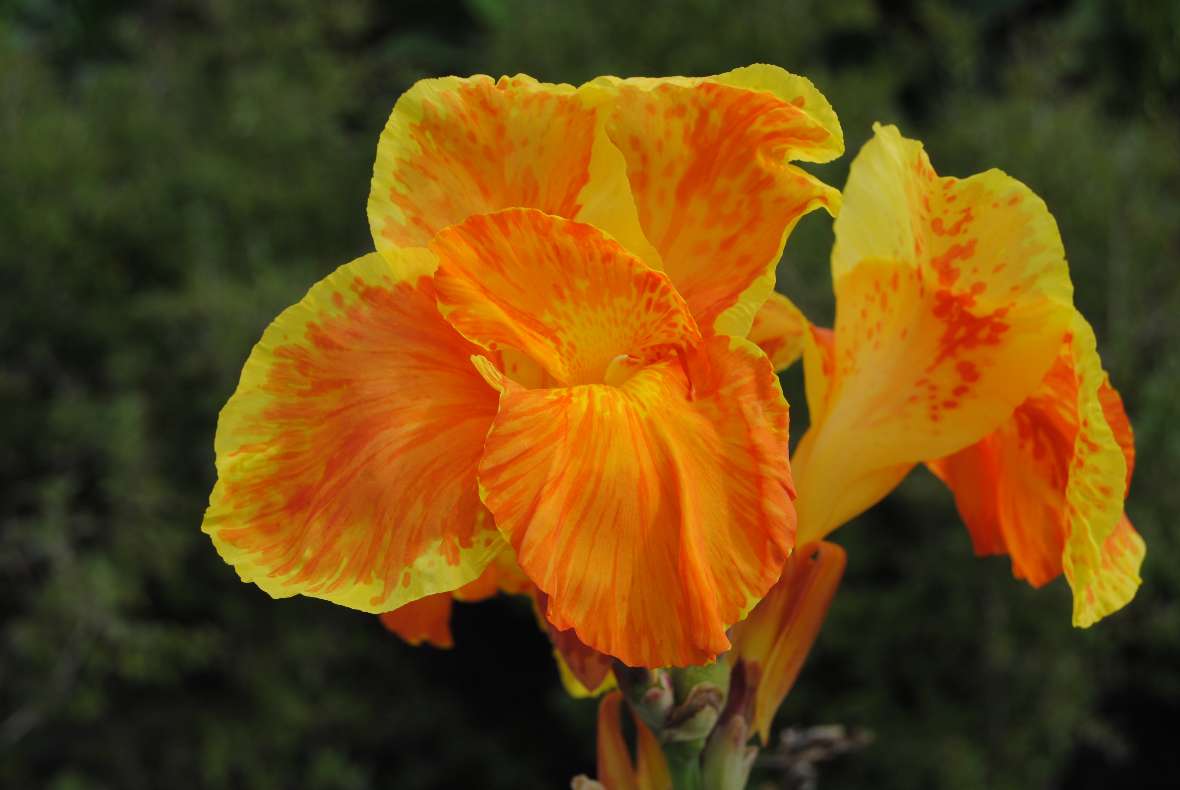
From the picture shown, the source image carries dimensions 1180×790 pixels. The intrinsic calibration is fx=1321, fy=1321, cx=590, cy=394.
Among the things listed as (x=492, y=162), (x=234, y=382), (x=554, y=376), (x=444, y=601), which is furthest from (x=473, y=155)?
(x=234, y=382)

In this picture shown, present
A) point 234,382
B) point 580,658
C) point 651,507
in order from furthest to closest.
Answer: point 234,382
point 580,658
point 651,507

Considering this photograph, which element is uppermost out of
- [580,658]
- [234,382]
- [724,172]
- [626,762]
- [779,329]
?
[724,172]

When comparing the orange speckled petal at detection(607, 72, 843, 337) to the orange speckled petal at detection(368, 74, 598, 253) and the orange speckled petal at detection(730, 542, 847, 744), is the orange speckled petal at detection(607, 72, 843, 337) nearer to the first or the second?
the orange speckled petal at detection(368, 74, 598, 253)

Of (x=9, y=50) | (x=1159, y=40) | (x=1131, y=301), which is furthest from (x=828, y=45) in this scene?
(x=9, y=50)

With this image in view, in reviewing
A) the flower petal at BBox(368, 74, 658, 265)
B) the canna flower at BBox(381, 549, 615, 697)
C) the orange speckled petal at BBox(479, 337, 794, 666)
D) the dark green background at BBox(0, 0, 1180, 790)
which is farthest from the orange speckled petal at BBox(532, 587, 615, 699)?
the dark green background at BBox(0, 0, 1180, 790)

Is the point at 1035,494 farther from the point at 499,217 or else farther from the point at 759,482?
the point at 499,217

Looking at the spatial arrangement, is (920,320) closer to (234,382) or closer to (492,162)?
(492,162)

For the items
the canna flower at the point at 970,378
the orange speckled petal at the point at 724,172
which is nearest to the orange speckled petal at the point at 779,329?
the canna flower at the point at 970,378
